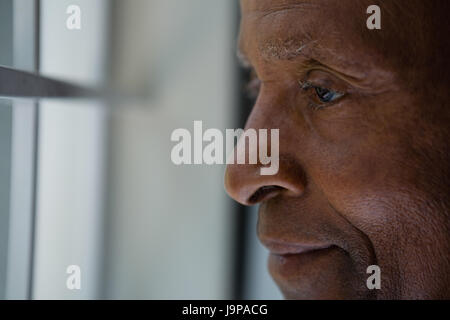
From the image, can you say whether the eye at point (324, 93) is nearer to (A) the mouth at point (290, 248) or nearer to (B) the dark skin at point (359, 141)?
(B) the dark skin at point (359, 141)

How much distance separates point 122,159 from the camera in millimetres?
710

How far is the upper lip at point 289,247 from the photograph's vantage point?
60cm

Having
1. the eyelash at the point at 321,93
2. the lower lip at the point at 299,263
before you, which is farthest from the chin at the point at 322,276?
the eyelash at the point at 321,93

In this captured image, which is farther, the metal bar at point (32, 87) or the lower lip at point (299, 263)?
the lower lip at point (299, 263)

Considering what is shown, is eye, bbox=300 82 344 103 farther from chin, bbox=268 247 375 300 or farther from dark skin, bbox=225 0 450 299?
chin, bbox=268 247 375 300

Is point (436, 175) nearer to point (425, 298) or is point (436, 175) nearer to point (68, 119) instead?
point (425, 298)

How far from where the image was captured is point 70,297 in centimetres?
61

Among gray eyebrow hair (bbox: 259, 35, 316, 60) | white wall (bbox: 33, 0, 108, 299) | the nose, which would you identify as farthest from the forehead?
white wall (bbox: 33, 0, 108, 299)

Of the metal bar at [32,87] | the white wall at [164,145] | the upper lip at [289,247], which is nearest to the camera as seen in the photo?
the metal bar at [32,87]

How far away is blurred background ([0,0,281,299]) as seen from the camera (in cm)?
55

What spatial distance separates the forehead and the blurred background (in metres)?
0.20

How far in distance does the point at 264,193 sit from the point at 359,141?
13 cm
